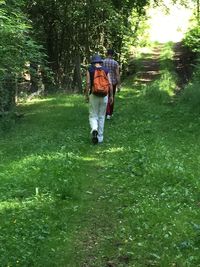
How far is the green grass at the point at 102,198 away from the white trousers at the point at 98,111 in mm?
434

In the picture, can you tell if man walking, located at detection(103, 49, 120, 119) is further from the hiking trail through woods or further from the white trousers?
the hiking trail through woods

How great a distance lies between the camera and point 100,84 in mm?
13984

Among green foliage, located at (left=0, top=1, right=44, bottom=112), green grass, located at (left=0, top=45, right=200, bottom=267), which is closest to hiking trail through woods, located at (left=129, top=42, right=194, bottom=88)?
green foliage, located at (left=0, top=1, right=44, bottom=112)

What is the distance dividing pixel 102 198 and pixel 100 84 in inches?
212

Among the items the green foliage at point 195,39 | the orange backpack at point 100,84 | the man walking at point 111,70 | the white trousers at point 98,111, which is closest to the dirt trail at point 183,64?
the green foliage at point 195,39

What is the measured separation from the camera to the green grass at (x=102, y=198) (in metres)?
6.83

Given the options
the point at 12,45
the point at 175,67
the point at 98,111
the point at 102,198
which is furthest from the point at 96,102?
the point at 175,67

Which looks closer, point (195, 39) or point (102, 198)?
point (102, 198)

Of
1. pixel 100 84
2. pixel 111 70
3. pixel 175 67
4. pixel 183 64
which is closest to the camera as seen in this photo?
pixel 100 84

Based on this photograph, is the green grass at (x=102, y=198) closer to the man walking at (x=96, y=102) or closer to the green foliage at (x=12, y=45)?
the man walking at (x=96, y=102)

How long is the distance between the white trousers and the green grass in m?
0.43

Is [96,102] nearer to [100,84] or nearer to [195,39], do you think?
[100,84]

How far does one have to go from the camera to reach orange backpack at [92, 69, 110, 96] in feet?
45.9

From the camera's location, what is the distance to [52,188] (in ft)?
31.0
